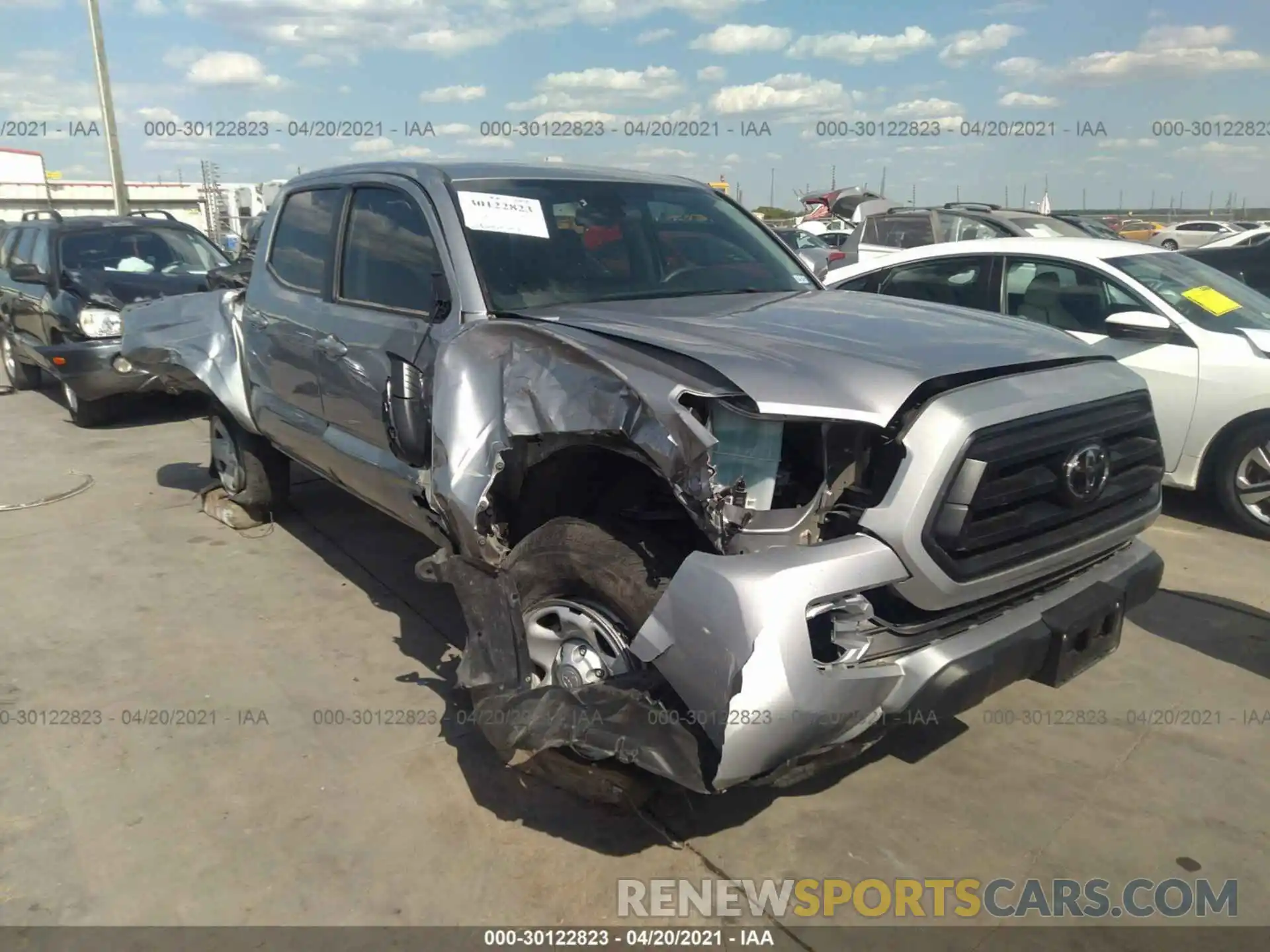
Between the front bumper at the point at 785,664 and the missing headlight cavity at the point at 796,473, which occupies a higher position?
the missing headlight cavity at the point at 796,473

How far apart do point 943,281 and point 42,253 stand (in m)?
8.05

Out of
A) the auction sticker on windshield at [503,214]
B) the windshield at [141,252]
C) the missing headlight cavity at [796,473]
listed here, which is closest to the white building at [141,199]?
the windshield at [141,252]

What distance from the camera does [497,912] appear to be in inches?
101

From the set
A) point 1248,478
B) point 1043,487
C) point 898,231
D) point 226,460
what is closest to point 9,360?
point 226,460

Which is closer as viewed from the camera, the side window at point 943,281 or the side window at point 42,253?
the side window at point 943,281

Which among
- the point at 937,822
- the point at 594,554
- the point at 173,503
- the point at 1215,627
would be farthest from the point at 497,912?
the point at 173,503

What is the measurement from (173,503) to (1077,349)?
5447mm

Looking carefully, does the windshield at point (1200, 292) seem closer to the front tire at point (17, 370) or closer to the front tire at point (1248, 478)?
the front tire at point (1248, 478)

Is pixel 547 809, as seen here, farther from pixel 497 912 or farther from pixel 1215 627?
pixel 1215 627

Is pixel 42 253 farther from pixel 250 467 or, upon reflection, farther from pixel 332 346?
pixel 332 346

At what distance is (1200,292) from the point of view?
5.73 meters

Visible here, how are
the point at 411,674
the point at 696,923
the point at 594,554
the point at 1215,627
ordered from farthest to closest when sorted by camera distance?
the point at 1215,627
the point at 411,674
the point at 594,554
the point at 696,923

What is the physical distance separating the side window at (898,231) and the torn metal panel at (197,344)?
7.52 m

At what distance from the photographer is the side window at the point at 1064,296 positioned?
19.2 feet
